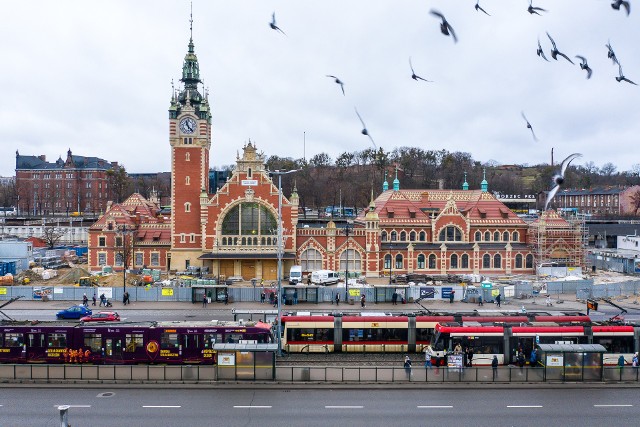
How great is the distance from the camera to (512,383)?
25.2 m

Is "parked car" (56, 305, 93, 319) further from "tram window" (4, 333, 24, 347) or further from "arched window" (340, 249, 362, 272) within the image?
"arched window" (340, 249, 362, 272)

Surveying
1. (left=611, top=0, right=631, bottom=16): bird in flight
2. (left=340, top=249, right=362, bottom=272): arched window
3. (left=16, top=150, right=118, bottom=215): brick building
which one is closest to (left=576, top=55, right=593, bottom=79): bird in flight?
(left=611, top=0, right=631, bottom=16): bird in flight

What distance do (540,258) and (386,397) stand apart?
148 feet

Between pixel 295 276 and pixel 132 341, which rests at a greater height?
pixel 295 276

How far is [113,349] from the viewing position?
27641 millimetres

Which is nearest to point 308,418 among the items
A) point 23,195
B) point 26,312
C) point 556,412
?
point 556,412

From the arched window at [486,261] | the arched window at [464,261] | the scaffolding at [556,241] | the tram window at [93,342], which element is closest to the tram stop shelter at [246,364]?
the tram window at [93,342]

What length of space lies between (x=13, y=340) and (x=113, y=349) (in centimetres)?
458

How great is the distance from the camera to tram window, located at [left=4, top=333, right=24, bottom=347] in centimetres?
2752

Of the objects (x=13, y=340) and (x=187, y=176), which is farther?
(x=187, y=176)

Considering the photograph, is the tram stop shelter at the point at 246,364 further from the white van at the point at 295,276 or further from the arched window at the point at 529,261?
the arched window at the point at 529,261

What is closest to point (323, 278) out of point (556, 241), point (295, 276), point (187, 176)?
point (295, 276)

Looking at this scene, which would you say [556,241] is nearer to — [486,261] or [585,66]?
[486,261]

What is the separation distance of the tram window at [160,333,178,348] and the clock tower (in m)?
35.5
